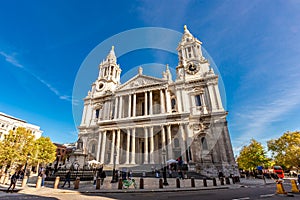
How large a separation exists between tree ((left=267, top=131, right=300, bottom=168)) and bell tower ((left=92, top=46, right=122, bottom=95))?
44393mm

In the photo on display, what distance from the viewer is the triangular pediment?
34.4 meters

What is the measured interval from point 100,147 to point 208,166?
20342 millimetres

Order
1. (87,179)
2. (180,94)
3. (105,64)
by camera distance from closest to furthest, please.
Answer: (87,179), (180,94), (105,64)

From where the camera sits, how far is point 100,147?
30.3m

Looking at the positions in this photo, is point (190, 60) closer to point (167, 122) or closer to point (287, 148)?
point (167, 122)

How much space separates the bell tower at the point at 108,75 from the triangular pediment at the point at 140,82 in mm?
7477

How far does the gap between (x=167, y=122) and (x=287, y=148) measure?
98.3ft

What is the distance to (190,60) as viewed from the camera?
38.1 m

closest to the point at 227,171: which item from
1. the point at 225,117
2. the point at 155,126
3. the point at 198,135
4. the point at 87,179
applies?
the point at 198,135

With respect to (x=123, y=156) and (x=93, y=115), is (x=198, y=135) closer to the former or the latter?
(x=123, y=156)

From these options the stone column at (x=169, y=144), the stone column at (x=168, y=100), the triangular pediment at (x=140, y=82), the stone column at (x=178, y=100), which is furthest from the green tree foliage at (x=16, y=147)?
the stone column at (x=178, y=100)

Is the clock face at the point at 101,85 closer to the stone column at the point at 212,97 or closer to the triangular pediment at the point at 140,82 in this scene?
the triangular pediment at the point at 140,82

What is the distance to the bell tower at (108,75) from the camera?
4353 cm

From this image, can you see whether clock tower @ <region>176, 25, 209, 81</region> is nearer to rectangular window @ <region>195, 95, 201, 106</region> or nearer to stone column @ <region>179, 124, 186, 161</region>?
rectangular window @ <region>195, 95, 201, 106</region>
